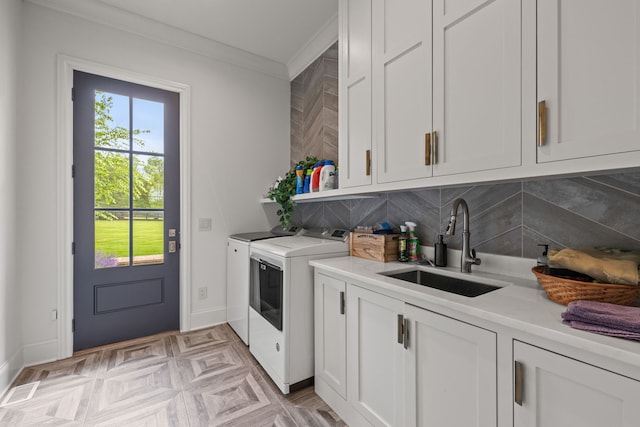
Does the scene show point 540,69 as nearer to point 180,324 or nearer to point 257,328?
point 257,328

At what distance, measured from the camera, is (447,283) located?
1.48 meters

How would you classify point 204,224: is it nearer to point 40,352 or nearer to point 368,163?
point 40,352

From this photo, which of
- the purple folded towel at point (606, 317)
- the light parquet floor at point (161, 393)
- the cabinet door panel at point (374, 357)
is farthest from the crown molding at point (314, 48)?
the light parquet floor at point (161, 393)

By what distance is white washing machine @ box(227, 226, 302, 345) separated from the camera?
7.76 ft

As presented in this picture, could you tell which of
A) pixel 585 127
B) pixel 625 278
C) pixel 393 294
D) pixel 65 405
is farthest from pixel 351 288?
pixel 65 405

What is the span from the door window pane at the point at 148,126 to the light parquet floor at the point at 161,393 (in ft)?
5.80

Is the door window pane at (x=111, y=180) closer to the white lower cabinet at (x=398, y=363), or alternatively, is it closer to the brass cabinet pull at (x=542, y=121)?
the white lower cabinet at (x=398, y=363)

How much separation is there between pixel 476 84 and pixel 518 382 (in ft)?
3.52

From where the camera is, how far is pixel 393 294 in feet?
4.04

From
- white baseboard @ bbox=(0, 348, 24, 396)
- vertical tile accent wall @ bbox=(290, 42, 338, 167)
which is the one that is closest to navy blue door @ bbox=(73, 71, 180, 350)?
white baseboard @ bbox=(0, 348, 24, 396)

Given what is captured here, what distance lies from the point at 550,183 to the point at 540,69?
0.52 metres

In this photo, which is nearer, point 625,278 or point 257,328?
point 625,278

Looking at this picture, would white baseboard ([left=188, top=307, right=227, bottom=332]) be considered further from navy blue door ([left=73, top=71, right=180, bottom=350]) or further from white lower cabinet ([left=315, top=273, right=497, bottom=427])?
white lower cabinet ([left=315, top=273, right=497, bottom=427])

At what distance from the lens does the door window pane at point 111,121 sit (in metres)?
2.34
